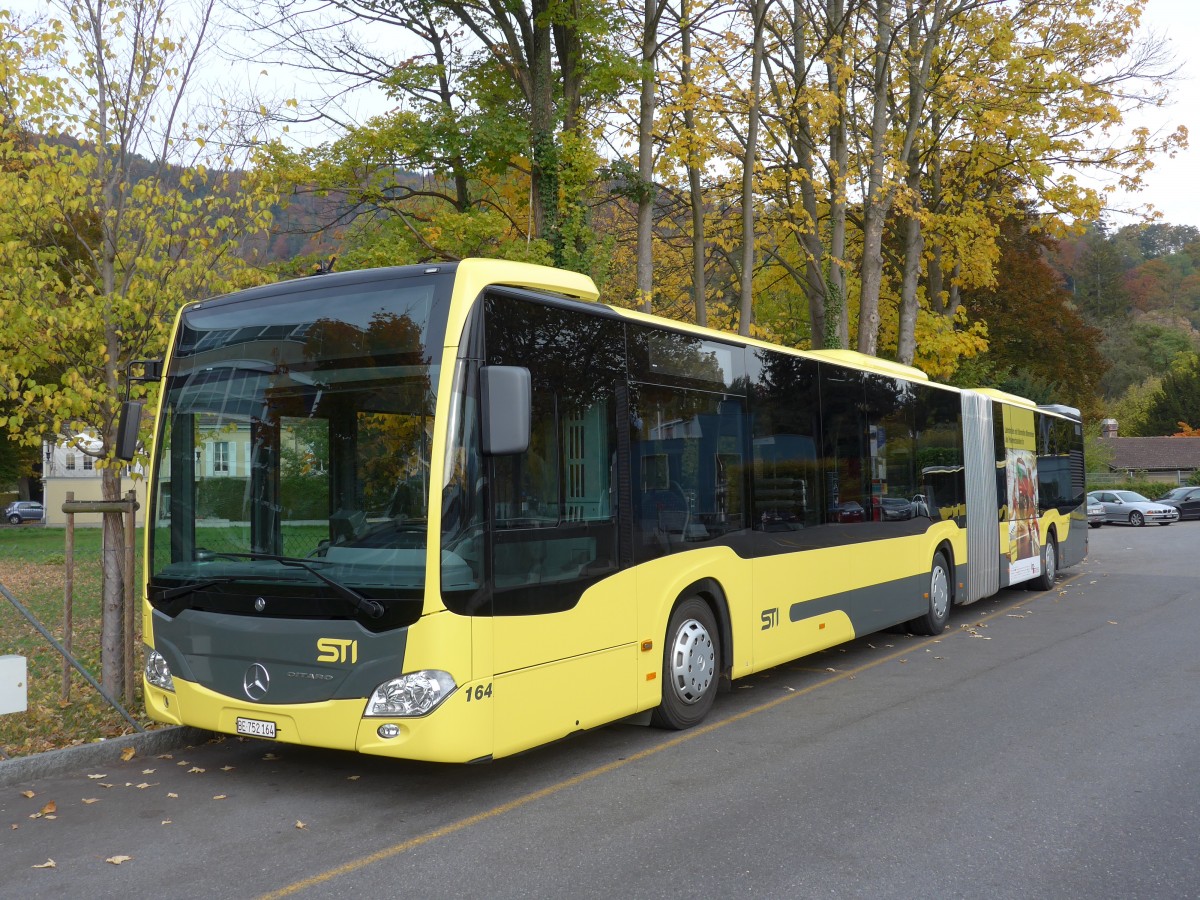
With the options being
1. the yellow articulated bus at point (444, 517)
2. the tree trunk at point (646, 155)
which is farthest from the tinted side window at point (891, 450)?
the tree trunk at point (646, 155)

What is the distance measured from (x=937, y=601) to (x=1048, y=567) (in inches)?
230

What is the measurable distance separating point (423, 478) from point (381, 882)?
204 centimetres

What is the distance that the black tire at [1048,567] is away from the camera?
1745cm

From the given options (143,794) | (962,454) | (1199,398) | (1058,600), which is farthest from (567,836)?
(1199,398)

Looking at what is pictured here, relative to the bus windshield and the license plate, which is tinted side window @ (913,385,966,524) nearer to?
the bus windshield

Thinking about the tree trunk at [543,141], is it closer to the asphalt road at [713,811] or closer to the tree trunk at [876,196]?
the tree trunk at [876,196]

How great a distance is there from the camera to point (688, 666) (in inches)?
308

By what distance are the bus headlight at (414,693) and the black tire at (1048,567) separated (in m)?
14.0

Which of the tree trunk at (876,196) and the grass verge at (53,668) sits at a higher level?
the tree trunk at (876,196)

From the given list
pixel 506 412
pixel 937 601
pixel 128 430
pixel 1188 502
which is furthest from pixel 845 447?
pixel 1188 502

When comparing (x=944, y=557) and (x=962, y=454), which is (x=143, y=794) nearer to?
(x=944, y=557)

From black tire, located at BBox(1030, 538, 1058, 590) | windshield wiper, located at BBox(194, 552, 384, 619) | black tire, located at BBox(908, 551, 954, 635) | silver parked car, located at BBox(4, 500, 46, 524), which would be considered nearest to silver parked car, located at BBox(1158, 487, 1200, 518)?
black tire, located at BBox(1030, 538, 1058, 590)

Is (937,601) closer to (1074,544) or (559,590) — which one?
(559,590)

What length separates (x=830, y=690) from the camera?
30.8 feet
